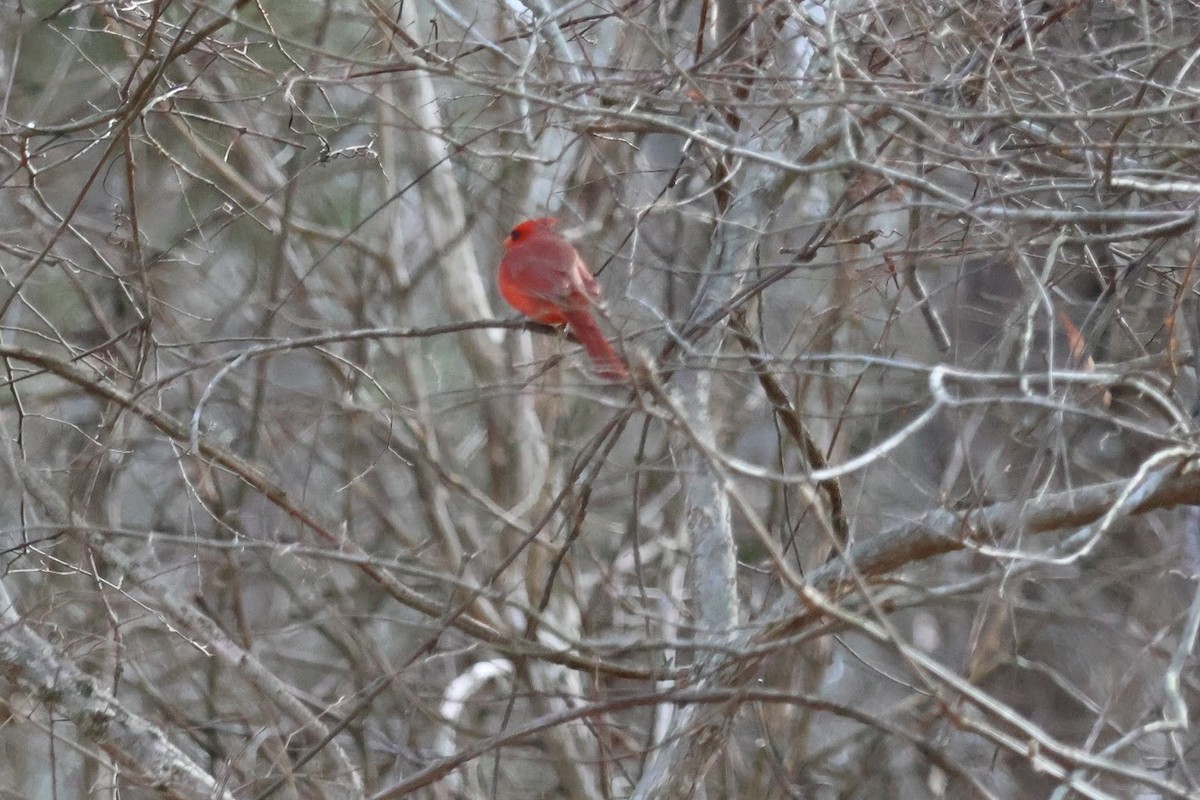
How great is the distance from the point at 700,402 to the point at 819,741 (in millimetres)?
6620

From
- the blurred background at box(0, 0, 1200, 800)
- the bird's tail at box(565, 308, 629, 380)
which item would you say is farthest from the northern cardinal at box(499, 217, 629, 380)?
the blurred background at box(0, 0, 1200, 800)

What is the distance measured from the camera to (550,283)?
4941mm

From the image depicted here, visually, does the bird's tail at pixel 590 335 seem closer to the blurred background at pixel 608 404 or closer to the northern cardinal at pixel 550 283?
the northern cardinal at pixel 550 283

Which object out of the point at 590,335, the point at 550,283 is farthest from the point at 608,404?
the point at 550,283

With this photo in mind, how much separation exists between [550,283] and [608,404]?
1880 millimetres

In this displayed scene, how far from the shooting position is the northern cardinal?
178 inches

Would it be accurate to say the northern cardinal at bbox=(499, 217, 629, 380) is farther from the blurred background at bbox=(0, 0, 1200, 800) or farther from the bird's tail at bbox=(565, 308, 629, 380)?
the blurred background at bbox=(0, 0, 1200, 800)

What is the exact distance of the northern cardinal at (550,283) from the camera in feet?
14.9

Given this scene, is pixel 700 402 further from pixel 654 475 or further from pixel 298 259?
pixel 298 259

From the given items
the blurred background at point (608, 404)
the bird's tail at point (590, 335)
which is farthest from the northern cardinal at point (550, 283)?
the blurred background at point (608, 404)

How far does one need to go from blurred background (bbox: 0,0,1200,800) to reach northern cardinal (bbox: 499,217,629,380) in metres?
0.14

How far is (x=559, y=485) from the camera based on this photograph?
880 cm

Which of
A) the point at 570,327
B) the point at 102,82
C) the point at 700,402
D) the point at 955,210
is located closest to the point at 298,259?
the point at 102,82

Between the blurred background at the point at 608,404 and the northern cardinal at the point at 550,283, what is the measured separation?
0.14 meters
